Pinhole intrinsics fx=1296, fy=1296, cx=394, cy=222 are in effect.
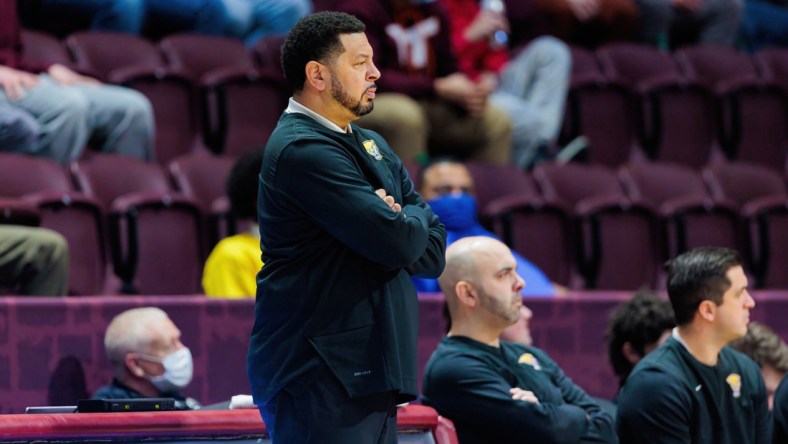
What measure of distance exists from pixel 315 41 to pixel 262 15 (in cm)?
377

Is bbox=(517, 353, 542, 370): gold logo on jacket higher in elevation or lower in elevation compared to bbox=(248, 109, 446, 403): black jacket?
lower

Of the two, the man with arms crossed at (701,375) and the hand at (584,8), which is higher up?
the hand at (584,8)

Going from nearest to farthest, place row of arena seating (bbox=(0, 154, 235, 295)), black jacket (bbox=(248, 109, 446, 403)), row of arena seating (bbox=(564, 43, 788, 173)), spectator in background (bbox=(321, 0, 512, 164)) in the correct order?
black jacket (bbox=(248, 109, 446, 403)) → row of arena seating (bbox=(0, 154, 235, 295)) → spectator in background (bbox=(321, 0, 512, 164)) → row of arena seating (bbox=(564, 43, 788, 173))

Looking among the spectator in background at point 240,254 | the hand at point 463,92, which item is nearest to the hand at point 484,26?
the hand at point 463,92

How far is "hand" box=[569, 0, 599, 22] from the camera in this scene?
263 inches

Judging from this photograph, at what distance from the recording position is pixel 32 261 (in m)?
3.62

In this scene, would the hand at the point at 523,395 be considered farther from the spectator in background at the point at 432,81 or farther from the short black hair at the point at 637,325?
the spectator in background at the point at 432,81

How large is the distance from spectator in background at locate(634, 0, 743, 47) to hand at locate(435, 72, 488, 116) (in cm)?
176

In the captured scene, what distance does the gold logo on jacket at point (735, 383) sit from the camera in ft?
10.6

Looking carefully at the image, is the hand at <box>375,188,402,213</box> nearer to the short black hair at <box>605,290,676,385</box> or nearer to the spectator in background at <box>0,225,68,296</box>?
the short black hair at <box>605,290,676,385</box>

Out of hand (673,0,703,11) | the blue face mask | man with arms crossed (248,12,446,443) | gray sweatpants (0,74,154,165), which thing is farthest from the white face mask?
hand (673,0,703,11)

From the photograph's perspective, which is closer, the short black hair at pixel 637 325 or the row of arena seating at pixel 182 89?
the short black hair at pixel 637 325

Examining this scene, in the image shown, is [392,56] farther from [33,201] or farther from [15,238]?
[15,238]

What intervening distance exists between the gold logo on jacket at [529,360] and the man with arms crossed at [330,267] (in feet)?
3.37
